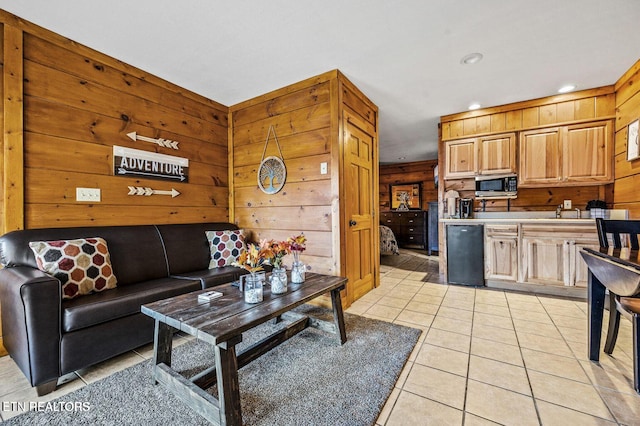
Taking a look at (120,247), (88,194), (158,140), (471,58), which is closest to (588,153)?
(471,58)

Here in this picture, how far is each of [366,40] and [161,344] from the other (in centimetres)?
267

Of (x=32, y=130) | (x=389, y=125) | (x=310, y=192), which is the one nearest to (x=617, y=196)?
(x=389, y=125)

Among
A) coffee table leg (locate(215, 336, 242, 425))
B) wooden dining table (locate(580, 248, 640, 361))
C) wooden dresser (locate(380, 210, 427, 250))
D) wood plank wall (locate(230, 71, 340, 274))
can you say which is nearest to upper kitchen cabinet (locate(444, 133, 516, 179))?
wooden dining table (locate(580, 248, 640, 361))

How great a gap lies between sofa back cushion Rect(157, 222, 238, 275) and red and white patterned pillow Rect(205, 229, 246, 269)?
0.22 ft

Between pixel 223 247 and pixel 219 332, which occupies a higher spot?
pixel 223 247

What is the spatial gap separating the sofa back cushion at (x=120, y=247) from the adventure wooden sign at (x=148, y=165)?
561 millimetres

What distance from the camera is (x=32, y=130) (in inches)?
82.2

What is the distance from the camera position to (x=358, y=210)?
316cm

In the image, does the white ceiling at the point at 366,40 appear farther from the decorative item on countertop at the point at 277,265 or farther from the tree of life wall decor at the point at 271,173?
the decorative item on countertop at the point at 277,265

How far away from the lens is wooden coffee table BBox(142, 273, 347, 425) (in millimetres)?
1208

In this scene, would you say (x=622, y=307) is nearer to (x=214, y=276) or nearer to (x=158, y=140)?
(x=214, y=276)

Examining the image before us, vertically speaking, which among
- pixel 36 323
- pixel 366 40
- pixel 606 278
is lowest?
pixel 36 323

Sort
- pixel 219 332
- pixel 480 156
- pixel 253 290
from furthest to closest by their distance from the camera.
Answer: pixel 480 156, pixel 253 290, pixel 219 332

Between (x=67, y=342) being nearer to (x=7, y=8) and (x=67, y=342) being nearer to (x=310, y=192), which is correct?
(x=310, y=192)
